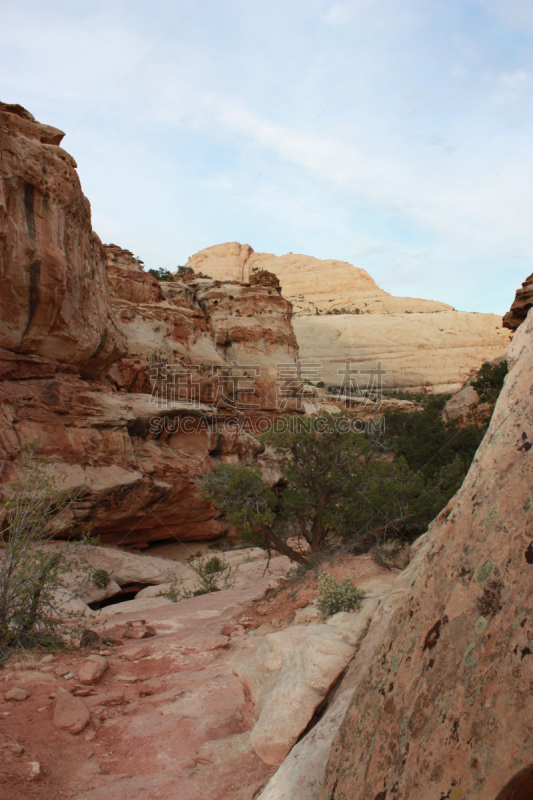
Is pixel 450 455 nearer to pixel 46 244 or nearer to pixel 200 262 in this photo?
pixel 46 244

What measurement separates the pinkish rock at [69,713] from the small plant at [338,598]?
111 inches

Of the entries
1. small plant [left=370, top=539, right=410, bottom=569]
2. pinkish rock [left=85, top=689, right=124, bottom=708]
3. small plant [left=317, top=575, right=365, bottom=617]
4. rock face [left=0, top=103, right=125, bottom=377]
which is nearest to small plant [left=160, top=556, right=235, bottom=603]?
small plant [left=370, top=539, right=410, bottom=569]

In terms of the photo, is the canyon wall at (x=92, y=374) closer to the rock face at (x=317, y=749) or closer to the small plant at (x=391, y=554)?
the small plant at (x=391, y=554)

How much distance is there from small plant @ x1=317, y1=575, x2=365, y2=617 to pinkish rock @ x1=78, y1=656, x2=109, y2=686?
2.61 meters

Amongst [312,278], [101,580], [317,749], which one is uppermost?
[312,278]

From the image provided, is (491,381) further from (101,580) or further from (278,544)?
(101,580)

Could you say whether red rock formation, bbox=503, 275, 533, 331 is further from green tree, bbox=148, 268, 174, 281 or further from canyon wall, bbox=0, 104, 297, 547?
green tree, bbox=148, 268, 174, 281

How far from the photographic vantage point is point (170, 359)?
19.7m

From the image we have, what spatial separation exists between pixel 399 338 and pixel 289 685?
55929 mm

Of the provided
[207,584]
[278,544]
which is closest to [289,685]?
[278,544]

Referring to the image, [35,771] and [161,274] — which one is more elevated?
[161,274]

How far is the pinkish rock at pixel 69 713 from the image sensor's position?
3689mm

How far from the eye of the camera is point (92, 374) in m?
15.6

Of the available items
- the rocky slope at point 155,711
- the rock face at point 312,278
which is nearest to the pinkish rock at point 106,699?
the rocky slope at point 155,711
